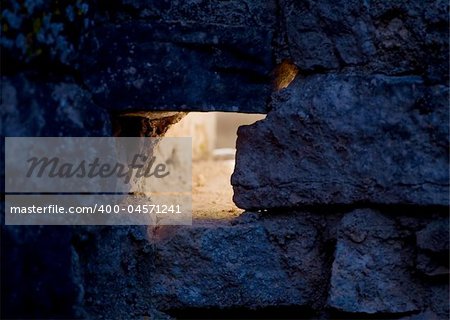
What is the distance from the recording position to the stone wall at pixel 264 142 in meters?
1.56

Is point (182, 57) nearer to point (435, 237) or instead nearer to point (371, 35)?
point (371, 35)

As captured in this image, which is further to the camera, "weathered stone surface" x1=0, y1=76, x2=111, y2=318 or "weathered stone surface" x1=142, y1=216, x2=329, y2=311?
"weathered stone surface" x1=142, y1=216, x2=329, y2=311

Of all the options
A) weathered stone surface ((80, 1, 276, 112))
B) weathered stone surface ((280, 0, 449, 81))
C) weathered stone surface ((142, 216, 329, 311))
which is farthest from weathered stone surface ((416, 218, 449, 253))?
weathered stone surface ((80, 1, 276, 112))

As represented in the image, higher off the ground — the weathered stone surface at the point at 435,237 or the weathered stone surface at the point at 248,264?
the weathered stone surface at the point at 435,237

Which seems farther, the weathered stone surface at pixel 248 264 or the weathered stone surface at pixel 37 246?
the weathered stone surface at pixel 248 264

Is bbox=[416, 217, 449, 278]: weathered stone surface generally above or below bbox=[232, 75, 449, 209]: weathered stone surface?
below

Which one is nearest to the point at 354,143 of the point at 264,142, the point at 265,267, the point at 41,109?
the point at 264,142

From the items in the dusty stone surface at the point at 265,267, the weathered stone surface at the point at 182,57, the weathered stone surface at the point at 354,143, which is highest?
the weathered stone surface at the point at 182,57

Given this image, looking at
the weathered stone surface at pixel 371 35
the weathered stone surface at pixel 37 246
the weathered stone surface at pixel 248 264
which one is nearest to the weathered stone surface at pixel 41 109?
the weathered stone surface at pixel 37 246

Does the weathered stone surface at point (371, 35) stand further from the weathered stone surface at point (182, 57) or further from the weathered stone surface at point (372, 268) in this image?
the weathered stone surface at point (372, 268)

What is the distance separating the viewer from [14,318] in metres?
1.55

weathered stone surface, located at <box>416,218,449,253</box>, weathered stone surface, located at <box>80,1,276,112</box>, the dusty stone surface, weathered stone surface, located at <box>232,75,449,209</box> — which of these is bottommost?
the dusty stone surface

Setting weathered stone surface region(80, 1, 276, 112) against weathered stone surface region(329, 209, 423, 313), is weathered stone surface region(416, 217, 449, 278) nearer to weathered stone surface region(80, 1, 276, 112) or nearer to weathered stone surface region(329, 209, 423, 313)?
weathered stone surface region(329, 209, 423, 313)

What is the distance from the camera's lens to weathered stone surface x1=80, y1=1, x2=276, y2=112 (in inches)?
63.9
